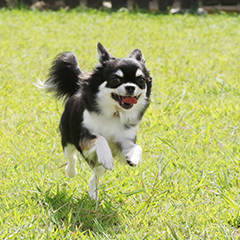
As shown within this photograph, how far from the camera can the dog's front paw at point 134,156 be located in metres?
2.53

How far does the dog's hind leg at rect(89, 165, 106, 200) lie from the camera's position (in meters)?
3.01

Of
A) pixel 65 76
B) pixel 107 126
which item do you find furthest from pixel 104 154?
pixel 65 76

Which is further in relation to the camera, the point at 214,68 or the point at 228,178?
the point at 214,68

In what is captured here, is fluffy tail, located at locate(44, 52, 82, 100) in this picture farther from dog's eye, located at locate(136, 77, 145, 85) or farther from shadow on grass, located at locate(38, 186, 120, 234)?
shadow on grass, located at locate(38, 186, 120, 234)

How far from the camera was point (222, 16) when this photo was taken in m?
11.9

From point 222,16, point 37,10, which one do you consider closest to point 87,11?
point 37,10

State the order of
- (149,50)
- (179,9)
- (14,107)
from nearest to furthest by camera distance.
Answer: (14,107) < (149,50) < (179,9)

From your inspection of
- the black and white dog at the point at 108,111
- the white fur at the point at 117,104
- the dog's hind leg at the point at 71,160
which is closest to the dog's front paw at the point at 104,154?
the black and white dog at the point at 108,111

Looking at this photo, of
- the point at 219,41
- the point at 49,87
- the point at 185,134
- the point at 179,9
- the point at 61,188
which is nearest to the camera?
the point at 61,188

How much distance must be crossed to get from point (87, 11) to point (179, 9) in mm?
2936

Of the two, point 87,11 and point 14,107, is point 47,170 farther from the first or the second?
point 87,11

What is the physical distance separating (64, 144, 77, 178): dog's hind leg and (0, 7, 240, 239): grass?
0.28 ft

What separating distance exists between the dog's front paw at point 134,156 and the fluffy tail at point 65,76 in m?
0.91

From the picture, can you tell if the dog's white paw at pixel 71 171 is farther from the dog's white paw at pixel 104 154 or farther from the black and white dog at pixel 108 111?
the dog's white paw at pixel 104 154
